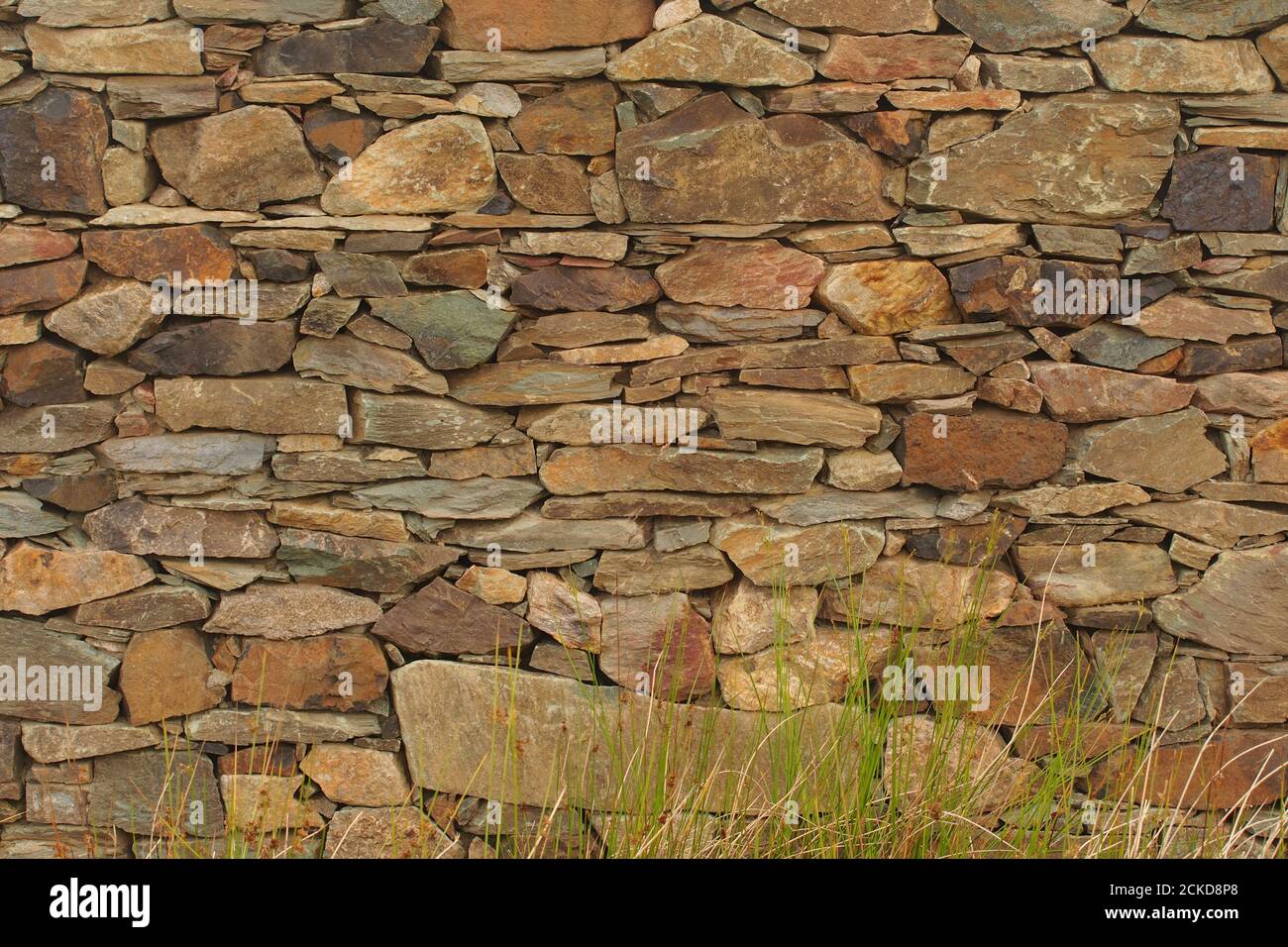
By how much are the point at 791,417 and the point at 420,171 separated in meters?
1.41

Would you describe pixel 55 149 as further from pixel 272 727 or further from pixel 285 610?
pixel 272 727

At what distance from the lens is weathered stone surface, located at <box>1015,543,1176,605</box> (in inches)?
144

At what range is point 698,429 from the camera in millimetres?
3598

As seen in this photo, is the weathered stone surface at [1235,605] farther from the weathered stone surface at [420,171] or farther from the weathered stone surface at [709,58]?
the weathered stone surface at [420,171]

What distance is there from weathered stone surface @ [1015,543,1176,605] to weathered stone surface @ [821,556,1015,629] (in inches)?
4.5

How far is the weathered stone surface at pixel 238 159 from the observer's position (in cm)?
343

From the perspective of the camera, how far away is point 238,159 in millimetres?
3443

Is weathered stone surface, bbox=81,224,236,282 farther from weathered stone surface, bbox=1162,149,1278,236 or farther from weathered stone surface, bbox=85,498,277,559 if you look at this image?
weathered stone surface, bbox=1162,149,1278,236

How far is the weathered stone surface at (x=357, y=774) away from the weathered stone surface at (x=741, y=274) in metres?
1.82

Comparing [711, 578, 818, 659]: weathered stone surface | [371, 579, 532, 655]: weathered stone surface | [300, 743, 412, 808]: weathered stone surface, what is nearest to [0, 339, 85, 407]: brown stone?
[371, 579, 532, 655]: weathered stone surface

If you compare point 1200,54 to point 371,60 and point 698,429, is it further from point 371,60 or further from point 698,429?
point 371,60

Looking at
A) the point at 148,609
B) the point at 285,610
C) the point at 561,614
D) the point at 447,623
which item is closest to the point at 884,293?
the point at 561,614

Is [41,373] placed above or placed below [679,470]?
above

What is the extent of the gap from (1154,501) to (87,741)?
11.9 ft
